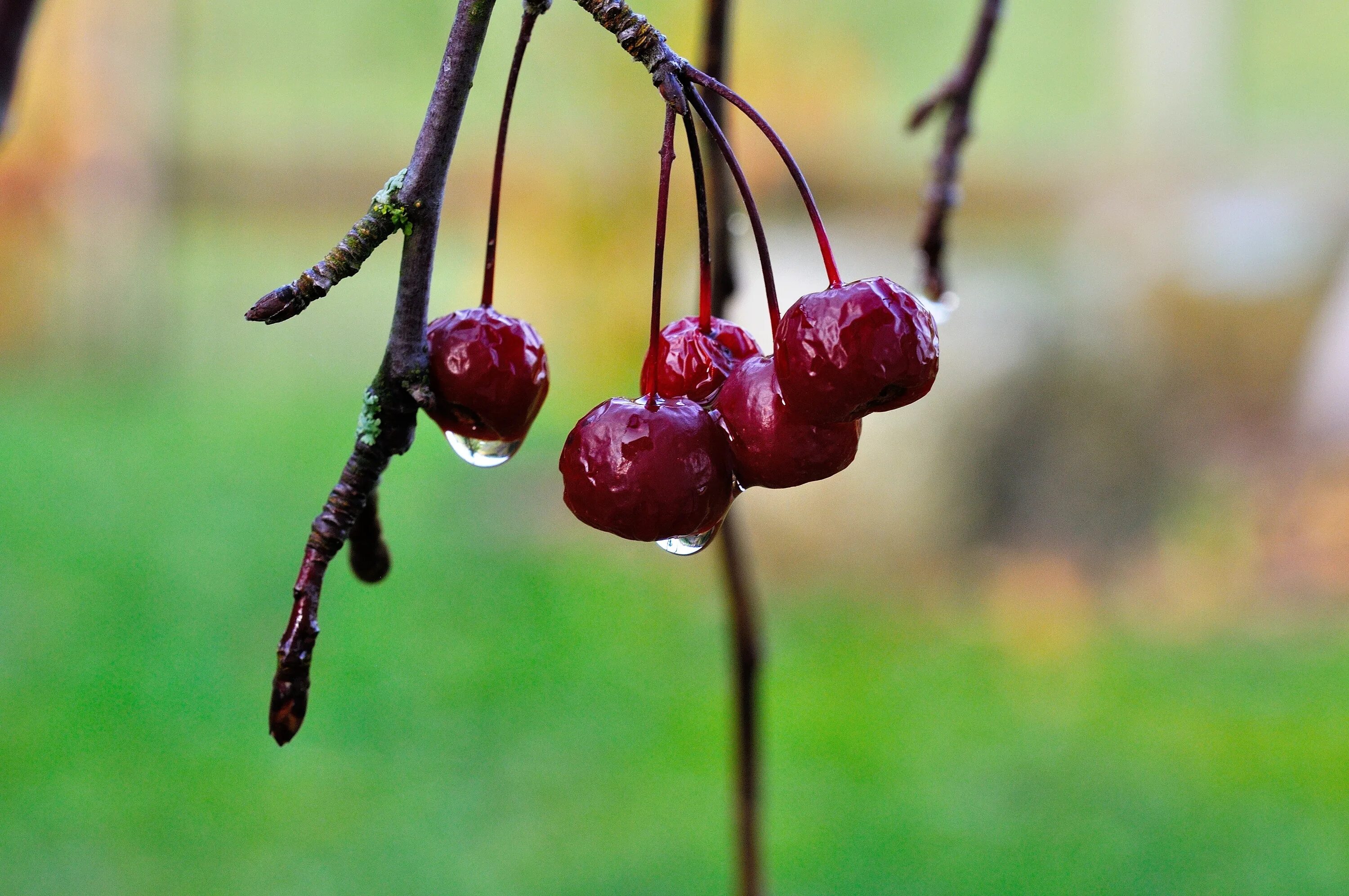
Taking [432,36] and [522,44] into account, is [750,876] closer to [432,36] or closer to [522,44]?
[522,44]

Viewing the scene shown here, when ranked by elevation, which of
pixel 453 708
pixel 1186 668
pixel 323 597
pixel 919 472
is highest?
pixel 919 472

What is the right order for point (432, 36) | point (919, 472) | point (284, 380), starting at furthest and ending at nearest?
point (432, 36)
point (284, 380)
point (919, 472)

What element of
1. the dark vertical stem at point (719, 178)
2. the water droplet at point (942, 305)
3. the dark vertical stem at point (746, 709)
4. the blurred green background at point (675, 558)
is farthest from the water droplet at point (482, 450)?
the blurred green background at point (675, 558)

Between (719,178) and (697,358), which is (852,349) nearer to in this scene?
(697,358)

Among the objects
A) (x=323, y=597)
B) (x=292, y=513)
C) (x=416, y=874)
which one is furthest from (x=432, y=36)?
(x=416, y=874)

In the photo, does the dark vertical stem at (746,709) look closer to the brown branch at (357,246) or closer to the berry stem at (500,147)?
the berry stem at (500,147)

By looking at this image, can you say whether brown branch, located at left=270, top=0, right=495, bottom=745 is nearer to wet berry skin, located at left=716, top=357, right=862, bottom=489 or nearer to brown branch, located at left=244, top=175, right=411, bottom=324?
brown branch, located at left=244, top=175, right=411, bottom=324

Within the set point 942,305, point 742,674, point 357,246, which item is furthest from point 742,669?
point 357,246
